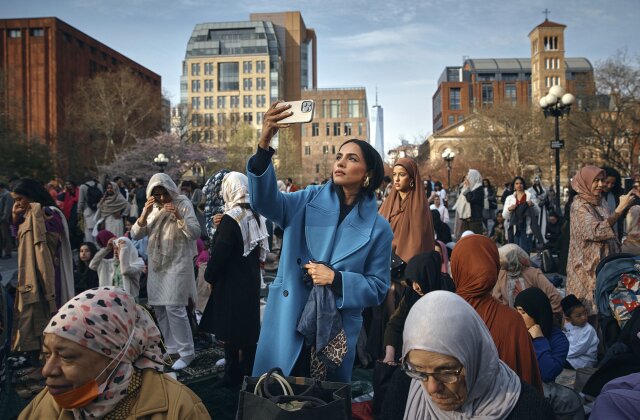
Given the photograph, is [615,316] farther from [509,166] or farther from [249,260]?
[509,166]

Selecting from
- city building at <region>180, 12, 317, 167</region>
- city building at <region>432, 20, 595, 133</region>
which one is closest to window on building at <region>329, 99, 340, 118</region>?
city building at <region>180, 12, 317, 167</region>

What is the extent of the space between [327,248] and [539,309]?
5.72ft

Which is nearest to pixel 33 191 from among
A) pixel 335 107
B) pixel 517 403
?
pixel 517 403

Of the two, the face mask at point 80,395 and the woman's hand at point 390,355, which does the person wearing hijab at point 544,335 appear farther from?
the face mask at point 80,395

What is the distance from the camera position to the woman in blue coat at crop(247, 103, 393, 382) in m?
2.78

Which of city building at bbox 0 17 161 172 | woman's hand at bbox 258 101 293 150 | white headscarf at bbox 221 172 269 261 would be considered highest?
city building at bbox 0 17 161 172

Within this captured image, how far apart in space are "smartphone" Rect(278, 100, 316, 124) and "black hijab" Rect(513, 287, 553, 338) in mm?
2195

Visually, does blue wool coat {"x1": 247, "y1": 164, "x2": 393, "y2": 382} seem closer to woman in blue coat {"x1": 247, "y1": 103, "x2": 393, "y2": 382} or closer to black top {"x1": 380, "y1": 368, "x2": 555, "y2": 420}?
woman in blue coat {"x1": 247, "y1": 103, "x2": 393, "y2": 382}

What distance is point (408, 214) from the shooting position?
5.21 meters

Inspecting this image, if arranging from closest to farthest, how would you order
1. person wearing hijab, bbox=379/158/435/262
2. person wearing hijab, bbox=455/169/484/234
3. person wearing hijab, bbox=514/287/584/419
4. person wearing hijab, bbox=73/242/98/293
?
person wearing hijab, bbox=514/287/584/419
person wearing hijab, bbox=379/158/435/262
person wearing hijab, bbox=73/242/98/293
person wearing hijab, bbox=455/169/484/234

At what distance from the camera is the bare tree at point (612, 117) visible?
39.4 metres

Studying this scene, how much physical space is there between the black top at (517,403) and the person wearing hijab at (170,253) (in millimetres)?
3763

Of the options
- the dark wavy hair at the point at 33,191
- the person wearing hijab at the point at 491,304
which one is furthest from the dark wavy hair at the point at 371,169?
the dark wavy hair at the point at 33,191

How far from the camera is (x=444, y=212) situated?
12.5 metres
